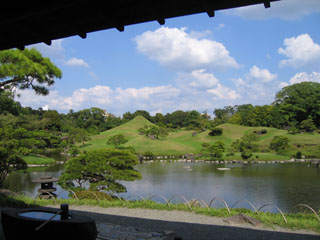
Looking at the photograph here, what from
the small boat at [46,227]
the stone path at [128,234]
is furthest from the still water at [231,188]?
the small boat at [46,227]

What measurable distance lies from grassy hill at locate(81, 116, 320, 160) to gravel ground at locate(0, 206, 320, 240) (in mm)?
30847

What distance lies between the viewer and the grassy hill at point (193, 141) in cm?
4194

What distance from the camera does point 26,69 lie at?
11836 millimetres

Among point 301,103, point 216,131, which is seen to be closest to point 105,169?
point 216,131

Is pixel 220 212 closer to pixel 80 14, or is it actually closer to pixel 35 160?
pixel 80 14

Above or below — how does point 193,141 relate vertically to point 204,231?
above

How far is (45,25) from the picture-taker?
404 cm

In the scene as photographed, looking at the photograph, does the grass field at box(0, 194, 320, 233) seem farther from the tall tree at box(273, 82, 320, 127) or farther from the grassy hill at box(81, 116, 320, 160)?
the tall tree at box(273, 82, 320, 127)

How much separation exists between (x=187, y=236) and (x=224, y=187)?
12859mm

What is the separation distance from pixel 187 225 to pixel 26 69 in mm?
9360

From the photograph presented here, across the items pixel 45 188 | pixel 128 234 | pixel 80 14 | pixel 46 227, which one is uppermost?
pixel 80 14

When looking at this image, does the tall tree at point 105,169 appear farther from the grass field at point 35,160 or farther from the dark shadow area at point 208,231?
the grass field at point 35,160

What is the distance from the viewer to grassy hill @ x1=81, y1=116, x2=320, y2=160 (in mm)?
41938

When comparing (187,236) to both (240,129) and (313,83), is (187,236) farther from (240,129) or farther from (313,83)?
(313,83)
